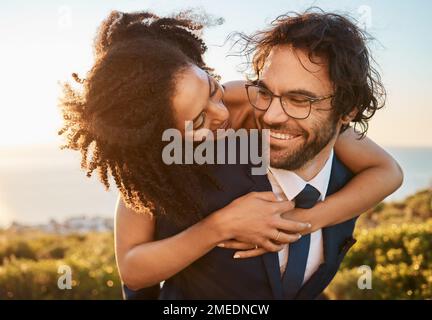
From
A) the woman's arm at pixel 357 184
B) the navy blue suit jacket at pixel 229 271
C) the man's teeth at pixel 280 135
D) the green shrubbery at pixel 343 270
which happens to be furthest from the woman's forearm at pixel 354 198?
the green shrubbery at pixel 343 270

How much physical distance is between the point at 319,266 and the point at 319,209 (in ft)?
1.00

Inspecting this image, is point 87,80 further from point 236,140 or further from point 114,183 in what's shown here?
point 236,140

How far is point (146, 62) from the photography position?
249 cm

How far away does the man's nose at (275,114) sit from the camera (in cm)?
265

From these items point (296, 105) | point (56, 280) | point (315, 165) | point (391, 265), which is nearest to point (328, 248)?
point (315, 165)

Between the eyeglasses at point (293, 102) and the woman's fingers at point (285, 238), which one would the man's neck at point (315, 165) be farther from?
the woman's fingers at point (285, 238)

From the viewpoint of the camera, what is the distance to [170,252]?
8.18ft

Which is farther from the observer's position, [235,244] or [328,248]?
[328,248]

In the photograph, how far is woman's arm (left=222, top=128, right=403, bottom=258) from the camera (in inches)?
109

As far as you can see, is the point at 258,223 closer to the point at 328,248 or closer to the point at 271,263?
the point at 271,263

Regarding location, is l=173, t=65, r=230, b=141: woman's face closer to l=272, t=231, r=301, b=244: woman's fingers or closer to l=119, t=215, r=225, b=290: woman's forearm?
l=119, t=215, r=225, b=290: woman's forearm

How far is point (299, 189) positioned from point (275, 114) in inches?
15.5

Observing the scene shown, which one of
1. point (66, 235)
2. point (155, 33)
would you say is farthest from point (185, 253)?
point (66, 235)

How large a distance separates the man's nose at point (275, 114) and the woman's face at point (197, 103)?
0.65 feet
